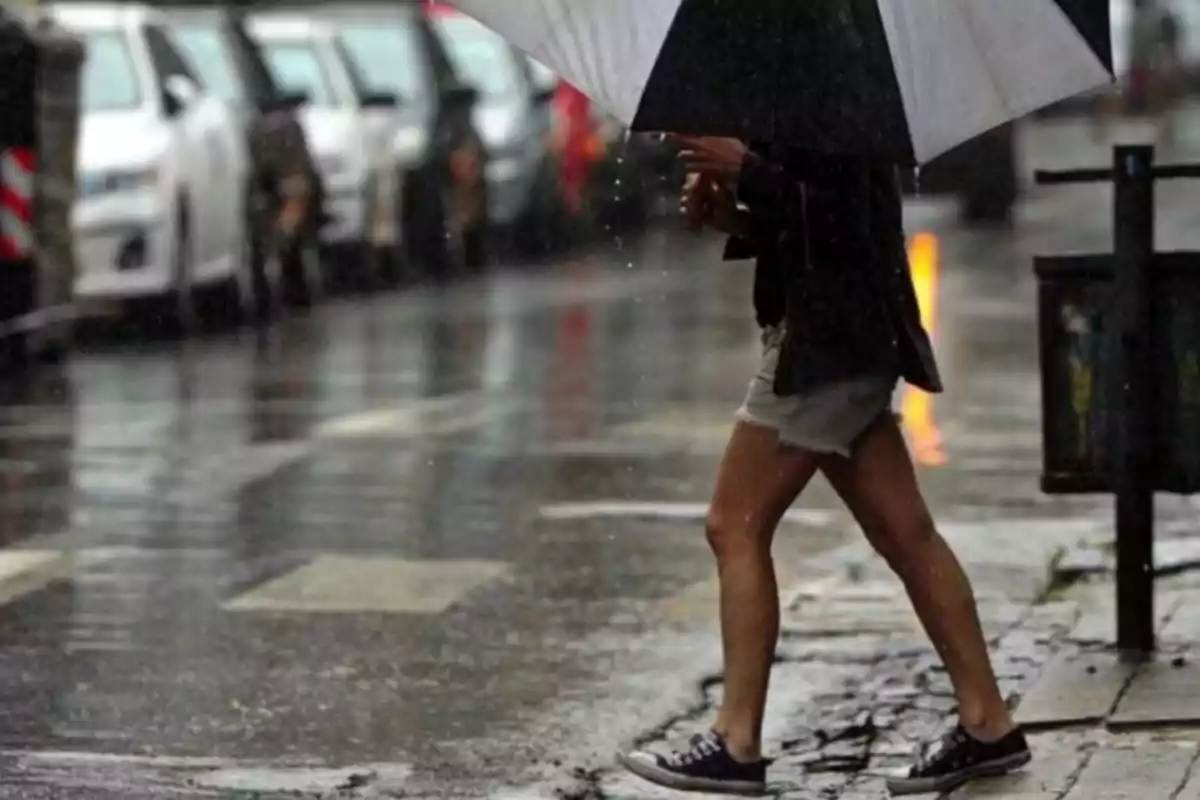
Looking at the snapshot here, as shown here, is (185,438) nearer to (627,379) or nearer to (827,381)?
(627,379)

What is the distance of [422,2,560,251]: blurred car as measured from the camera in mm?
25797

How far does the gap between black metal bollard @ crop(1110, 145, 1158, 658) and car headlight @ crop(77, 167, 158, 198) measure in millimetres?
11243

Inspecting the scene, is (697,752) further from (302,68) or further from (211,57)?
(302,68)

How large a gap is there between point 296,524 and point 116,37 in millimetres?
9845

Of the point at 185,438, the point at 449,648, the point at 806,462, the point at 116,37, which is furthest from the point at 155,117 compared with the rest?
the point at 806,462

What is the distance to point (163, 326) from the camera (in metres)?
19.0

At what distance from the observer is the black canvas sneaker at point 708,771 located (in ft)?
21.1

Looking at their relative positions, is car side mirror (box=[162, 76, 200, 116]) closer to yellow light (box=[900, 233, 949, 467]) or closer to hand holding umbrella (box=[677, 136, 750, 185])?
yellow light (box=[900, 233, 949, 467])

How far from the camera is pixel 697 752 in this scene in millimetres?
Answer: 6477

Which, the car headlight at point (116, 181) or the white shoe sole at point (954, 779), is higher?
the white shoe sole at point (954, 779)

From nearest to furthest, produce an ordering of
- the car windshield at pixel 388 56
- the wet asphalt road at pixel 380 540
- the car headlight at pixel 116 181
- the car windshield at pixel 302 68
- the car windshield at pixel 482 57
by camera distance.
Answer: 1. the wet asphalt road at pixel 380 540
2. the car headlight at pixel 116 181
3. the car windshield at pixel 302 68
4. the car windshield at pixel 388 56
5. the car windshield at pixel 482 57

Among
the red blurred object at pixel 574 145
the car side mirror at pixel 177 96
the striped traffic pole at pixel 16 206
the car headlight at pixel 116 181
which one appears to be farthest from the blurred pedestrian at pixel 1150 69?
the striped traffic pole at pixel 16 206

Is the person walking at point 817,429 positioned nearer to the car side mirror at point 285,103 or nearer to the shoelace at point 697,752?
the shoelace at point 697,752

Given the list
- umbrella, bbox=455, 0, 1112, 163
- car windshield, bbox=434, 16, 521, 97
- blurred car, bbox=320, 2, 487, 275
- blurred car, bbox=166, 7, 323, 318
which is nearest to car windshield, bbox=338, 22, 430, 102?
blurred car, bbox=320, 2, 487, 275
